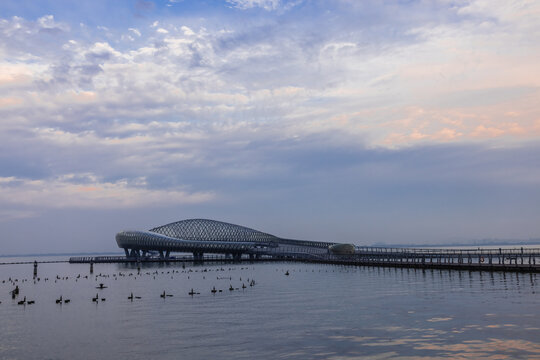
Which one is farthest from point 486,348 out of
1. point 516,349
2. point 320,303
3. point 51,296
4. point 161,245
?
point 161,245

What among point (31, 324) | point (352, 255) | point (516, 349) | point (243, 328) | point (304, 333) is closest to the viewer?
point (516, 349)

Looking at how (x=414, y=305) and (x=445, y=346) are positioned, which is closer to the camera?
(x=445, y=346)

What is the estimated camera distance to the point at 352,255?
15175 cm

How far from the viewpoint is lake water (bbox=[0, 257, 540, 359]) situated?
31.5m

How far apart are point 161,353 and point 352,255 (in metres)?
124

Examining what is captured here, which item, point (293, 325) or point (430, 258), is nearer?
point (293, 325)

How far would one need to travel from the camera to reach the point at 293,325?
1575 inches

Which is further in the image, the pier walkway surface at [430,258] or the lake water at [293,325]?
the pier walkway surface at [430,258]

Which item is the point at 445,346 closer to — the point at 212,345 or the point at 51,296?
the point at 212,345

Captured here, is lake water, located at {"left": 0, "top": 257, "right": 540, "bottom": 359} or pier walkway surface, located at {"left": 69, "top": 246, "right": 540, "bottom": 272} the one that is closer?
lake water, located at {"left": 0, "top": 257, "right": 540, "bottom": 359}

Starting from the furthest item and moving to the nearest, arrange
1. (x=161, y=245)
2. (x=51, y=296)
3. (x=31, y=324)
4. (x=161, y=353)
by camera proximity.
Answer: (x=161, y=245), (x=51, y=296), (x=31, y=324), (x=161, y=353)

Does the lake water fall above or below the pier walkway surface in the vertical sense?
below

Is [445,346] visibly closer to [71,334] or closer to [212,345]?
[212,345]

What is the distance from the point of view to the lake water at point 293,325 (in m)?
31.5
